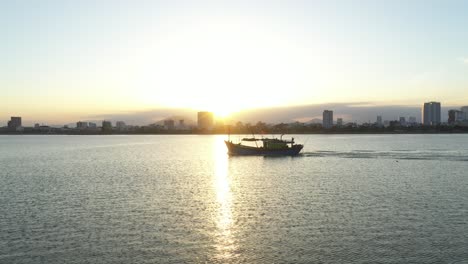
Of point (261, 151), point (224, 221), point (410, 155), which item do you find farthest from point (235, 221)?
point (410, 155)

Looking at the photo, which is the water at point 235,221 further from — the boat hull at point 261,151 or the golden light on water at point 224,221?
the boat hull at point 261,151

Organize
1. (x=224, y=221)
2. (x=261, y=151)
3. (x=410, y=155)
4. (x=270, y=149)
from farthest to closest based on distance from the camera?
1. (x=261, y=151)
2. (x=270, y=149)
3. (x=410, y=155)
4. (x=224, y=221)

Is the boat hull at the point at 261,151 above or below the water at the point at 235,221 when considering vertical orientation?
above

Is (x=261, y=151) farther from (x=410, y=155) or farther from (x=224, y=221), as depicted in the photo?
(x=224, y=221)

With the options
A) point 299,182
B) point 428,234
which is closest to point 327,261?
point 428,234

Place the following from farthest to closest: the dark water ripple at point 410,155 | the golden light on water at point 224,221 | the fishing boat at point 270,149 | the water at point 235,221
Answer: the fishing boat at point 270,149 < the dark water ripple at point 410,155 < the golden light on water at point 224,221 < the water at point 235,221

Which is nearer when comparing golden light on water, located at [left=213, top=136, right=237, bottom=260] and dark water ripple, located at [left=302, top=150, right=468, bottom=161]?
golden light on water, located at [left=213, top=136, right=237, bottom=260]

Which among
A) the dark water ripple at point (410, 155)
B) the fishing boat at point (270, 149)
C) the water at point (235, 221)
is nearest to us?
the water at point (235, 221)

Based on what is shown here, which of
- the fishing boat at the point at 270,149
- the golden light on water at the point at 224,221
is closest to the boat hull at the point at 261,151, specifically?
the fishing boat at the point at 270,149

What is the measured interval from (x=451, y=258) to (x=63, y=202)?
Answer: 40.0m

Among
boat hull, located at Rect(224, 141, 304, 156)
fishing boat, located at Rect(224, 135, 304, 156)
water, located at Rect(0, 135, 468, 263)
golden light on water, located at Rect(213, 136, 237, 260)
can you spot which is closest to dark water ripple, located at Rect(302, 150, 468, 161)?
boat hull, located at Rect(224, 141, 304, 156)

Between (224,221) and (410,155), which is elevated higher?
(410,155)

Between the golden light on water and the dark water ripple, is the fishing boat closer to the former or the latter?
the dark water ripple

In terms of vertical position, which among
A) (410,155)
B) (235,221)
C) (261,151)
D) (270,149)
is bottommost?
(235,221)
